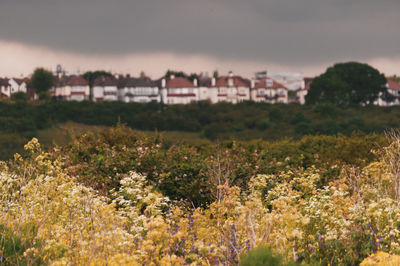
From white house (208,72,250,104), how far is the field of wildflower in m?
79.1

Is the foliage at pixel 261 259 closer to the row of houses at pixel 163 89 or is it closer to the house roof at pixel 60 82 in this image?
the row of houses at pixel 163 89

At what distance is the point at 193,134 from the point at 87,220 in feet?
192

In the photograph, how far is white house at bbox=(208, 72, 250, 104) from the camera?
94438 millimetres

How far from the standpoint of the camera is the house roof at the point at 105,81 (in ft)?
327

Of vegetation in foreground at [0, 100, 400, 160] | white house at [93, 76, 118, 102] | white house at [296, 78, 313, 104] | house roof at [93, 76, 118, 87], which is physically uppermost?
house roof at [93, 76, 118, 87]

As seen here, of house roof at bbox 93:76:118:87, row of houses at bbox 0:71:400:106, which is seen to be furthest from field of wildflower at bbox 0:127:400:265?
house roof at bbox 93:76:118:87

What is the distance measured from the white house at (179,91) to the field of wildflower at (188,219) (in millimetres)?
78182

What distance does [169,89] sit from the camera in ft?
312

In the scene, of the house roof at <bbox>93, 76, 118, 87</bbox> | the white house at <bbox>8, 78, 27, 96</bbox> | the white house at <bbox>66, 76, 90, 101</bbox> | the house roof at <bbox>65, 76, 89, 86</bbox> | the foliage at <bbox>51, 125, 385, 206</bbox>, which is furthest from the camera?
the house roof at <bbox>93, 76, 118, 87</bbox>

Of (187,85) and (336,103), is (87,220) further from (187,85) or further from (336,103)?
(187,85)

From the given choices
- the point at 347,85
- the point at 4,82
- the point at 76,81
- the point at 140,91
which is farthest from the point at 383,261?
the point at 4,82

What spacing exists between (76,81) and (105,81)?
5.78 m

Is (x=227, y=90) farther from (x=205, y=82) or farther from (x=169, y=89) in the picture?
(x=169, y=89)

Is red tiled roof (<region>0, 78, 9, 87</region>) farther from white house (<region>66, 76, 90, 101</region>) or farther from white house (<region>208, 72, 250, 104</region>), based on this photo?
white house (<region>208, 72, 250, 104</region>)
